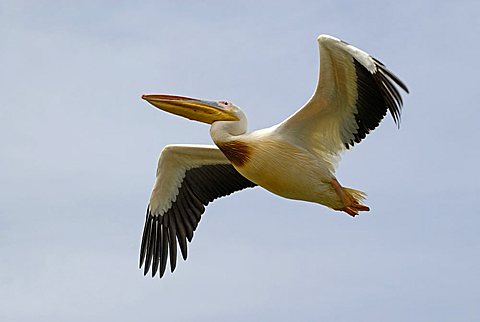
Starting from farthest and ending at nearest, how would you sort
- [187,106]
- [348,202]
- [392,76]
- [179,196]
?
[179,196] < [187,106] < [348,202] < [392,76]

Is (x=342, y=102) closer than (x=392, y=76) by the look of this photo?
No

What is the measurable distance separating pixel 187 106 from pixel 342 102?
1983 millimetres

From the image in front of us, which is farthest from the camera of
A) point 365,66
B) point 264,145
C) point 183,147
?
point 183,147

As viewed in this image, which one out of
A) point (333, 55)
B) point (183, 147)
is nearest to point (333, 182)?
point (333, 55)

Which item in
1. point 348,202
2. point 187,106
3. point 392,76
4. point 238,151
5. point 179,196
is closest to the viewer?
point 392,76

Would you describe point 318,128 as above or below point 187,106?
below

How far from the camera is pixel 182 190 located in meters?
16.8

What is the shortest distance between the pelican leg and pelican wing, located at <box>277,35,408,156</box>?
21.8 inches

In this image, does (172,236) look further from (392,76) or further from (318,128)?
(392,76)

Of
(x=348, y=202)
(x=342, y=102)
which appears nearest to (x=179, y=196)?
(x=348, y=202)

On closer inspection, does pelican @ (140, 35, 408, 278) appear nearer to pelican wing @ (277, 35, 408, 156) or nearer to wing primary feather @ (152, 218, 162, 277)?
pelican wing @ (277, 35, 408, 156)

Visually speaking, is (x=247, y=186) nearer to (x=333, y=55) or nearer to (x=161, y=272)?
(x=161, y=272)

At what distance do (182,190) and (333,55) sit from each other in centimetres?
390

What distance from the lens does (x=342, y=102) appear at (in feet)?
47.1
